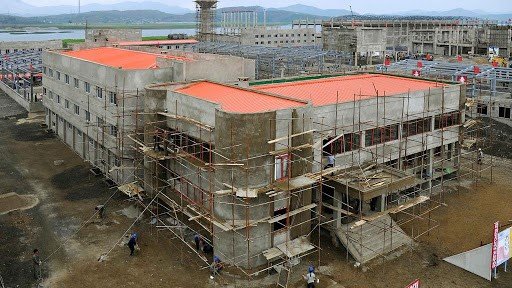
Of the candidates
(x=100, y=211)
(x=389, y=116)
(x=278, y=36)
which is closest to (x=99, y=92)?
(x=100, y=211)

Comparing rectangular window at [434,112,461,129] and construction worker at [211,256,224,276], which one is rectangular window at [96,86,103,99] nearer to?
construction worker at [211,256,224,276]

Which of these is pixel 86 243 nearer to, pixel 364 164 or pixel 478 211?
pixel 364 164

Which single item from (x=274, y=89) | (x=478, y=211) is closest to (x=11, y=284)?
(x=274, y=89)

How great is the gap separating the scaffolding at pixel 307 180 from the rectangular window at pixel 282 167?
18 cm

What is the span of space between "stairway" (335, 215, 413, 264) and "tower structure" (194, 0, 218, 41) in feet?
286

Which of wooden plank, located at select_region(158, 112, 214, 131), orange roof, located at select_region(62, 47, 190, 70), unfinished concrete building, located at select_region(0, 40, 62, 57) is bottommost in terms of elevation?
wooden plank, located at select_region(158, 112, 214, 131)

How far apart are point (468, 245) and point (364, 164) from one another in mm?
7021

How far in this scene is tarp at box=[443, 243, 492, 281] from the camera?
24109 mm

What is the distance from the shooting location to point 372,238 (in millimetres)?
27203

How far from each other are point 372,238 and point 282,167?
6.35 metres

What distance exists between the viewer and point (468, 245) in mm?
27688

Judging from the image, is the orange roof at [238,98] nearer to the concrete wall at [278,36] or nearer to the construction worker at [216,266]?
the construction worker at [216,266]

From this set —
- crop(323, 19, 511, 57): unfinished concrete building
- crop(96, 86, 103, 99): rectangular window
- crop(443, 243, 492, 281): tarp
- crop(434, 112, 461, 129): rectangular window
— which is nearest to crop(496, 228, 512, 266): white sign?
crop(443, 243, 492, 281): tarp

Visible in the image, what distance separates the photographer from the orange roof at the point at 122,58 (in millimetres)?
38859
